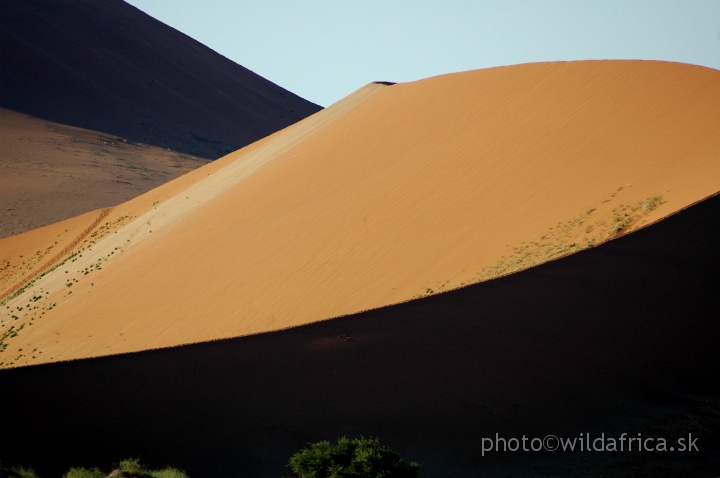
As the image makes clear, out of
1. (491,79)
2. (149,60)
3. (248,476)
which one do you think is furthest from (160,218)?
(149,60)

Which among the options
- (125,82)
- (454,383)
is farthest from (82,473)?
(125,82)

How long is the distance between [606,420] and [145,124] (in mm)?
51536

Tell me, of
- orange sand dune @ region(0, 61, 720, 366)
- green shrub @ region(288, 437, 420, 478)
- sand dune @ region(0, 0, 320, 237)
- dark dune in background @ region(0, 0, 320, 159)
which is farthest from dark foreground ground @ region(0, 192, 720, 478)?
dark dune in background @ region(0, 0, 320, 159)

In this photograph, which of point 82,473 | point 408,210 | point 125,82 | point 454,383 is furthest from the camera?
point 125,82

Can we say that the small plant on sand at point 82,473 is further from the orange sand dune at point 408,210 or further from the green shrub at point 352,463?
the orange sand dune at point 408,210

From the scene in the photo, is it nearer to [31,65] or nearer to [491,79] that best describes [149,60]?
[31,65]

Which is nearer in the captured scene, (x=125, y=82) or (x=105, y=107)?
(x=105, y=107)

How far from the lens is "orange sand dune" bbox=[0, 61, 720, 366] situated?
1277cm

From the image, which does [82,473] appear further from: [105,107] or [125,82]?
[125,82]

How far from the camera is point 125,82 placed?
63.0m

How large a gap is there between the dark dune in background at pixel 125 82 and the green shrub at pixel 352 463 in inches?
1870

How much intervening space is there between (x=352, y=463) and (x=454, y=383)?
→ 116 inches

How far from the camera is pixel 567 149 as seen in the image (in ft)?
49.9

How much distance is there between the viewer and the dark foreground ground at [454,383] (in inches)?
396
